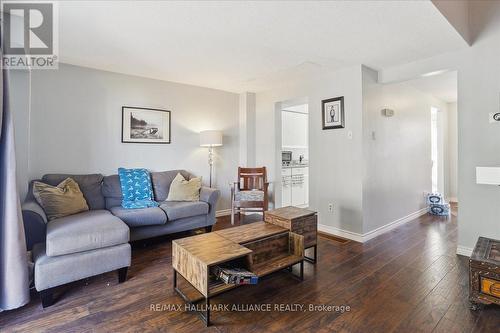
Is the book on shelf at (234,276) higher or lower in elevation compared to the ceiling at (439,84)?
lower

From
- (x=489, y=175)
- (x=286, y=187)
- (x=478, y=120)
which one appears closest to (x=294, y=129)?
(x=286, y=187)

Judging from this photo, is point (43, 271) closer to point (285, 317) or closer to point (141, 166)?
point (285, 317)

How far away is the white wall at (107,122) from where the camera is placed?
309cm

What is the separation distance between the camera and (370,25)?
2244 mm

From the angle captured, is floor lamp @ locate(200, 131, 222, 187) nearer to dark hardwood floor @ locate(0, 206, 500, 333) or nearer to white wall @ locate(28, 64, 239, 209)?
white wall @ locate(28, 64, 239, 209)

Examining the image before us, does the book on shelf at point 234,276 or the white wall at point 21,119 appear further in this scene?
the white wall at point 21,119

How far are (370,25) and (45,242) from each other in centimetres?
332

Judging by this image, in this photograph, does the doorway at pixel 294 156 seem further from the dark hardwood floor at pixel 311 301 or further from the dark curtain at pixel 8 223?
the dark curtain at pixel 8 223

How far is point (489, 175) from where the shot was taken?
2.31 m

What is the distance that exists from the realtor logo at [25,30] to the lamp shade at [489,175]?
384cm

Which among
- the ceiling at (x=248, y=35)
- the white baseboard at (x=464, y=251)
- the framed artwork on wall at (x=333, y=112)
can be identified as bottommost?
the white baseboard at (x=464, y=251)

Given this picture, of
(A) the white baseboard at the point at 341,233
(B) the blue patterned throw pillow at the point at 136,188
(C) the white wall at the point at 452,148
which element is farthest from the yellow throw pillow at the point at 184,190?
(C) the white wall at the point at 452,148

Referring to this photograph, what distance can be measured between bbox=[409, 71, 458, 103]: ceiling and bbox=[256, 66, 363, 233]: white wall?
1.24 metres

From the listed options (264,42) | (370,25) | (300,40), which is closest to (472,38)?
(370,25)
